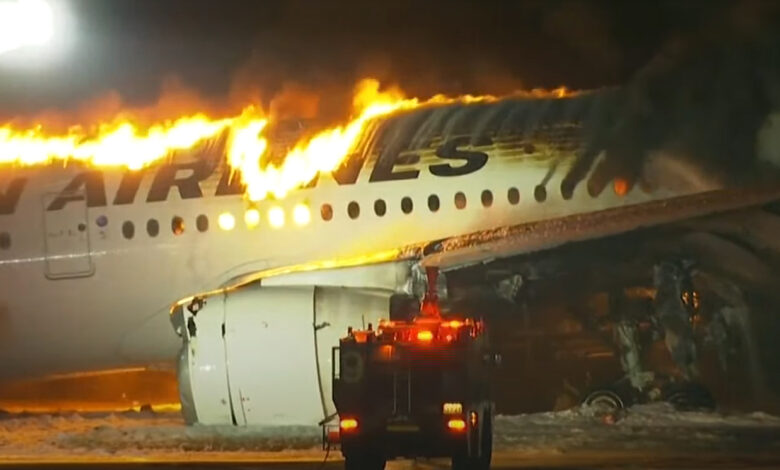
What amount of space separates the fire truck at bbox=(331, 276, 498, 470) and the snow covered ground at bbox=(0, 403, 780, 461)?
98.0 inches

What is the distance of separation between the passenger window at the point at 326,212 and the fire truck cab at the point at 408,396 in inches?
179

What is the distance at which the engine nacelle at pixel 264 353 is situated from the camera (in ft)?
44.5

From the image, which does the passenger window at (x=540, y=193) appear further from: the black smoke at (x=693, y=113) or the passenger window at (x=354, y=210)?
the passenger window at (x=354, y=210)

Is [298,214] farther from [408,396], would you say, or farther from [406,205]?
[408,396]

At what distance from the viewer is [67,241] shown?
15672 mm

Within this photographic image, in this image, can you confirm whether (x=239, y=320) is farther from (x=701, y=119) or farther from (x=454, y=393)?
(x=701, y=119)

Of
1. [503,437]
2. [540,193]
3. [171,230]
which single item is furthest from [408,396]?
[171,230]

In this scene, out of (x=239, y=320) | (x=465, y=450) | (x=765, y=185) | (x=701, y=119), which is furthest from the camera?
(x=701, y=119)

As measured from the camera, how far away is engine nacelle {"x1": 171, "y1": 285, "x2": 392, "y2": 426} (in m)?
13.6

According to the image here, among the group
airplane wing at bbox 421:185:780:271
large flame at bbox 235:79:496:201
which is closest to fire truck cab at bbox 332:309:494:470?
airplane wing at bbox 421:185:780:271

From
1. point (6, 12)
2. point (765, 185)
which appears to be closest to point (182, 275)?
point (6, 12)

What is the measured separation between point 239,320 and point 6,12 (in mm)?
5475

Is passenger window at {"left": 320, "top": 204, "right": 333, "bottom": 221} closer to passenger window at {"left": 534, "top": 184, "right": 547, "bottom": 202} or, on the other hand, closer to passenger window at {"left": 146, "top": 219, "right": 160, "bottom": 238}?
passenger window at {"left": 146, "top": 219, "right": 160, "bottom": 238}

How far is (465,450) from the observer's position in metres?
10.8
